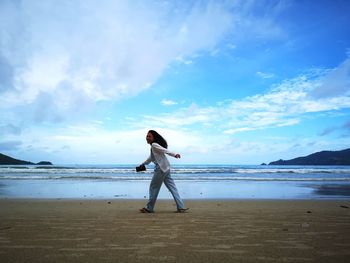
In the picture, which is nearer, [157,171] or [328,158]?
[157,171]

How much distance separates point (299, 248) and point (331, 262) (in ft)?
1.73

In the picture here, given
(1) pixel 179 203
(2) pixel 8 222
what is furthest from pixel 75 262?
(1) pixel 179 203

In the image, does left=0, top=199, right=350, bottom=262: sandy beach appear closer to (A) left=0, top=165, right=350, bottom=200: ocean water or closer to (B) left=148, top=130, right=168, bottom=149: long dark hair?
(B) left=148, top=130, right=168, bottom=149: long dark hair

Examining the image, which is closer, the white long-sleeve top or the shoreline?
the white long-sleeve top

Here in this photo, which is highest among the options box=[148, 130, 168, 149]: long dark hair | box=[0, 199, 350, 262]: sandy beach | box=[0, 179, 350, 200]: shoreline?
box=[148, 130, 168, 149]: long dark hair

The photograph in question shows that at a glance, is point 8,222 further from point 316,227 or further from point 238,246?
point 316,227

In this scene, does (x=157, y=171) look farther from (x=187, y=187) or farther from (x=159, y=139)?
(x=187, y=187)

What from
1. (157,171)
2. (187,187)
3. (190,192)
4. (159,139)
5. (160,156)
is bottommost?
(190,192)

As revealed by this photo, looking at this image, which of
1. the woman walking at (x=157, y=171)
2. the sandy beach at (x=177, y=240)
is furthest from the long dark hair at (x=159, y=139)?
the sandy beach at (x=177, y=240)

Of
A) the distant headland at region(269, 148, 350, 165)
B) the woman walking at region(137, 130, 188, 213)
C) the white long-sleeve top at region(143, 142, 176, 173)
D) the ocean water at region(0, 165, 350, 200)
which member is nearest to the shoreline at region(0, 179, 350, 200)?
the ocean water at region(0, 165, 350, 200)

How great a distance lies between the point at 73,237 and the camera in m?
4.17

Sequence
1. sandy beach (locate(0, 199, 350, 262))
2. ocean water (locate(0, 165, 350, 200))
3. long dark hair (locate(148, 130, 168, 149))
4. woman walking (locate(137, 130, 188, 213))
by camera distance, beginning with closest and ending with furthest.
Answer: sandy beach (locate(0, 199, 350, 262)) < woman walking (locate(137, 130, 188, 213)) < long dark hair (locate(148, 130, 168, 149)) < ocean water (locate(0, 165, 350, 200))

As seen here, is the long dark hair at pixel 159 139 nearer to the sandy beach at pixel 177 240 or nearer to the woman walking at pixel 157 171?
the woman walking at pixel 157 171

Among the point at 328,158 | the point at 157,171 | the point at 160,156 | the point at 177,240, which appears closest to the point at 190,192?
the point at 157,171
